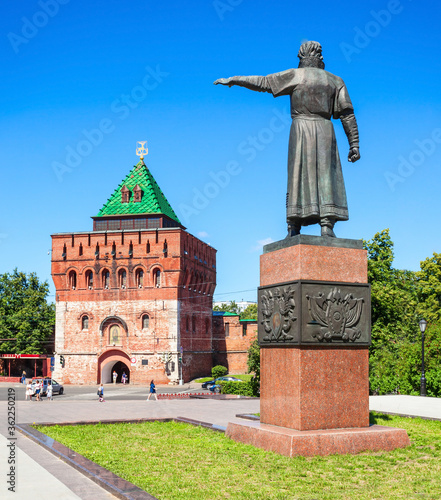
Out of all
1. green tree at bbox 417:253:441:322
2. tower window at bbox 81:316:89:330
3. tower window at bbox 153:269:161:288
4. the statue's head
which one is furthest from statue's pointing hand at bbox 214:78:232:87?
tower window at bbox 81:316:89:330

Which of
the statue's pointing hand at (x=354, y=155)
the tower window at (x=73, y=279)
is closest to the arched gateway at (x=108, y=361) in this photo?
the tower window at (x=73, y=279)

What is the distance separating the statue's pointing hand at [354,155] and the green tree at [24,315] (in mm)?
48471

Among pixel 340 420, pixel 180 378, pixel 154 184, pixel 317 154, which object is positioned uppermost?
pixel 154 184

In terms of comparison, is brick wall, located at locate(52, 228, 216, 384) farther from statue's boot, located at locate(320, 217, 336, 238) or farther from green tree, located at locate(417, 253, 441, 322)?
statue's boot, located at locate(320, 217, 336, 238)

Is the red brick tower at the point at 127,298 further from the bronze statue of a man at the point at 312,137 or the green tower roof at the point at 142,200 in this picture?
the bronze statue of a man at the point at 312,137

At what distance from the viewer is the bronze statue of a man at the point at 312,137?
9984mm

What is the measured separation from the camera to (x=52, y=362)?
49.5 m

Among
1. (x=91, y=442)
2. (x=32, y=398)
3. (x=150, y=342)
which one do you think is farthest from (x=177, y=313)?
(x=91, y=442)

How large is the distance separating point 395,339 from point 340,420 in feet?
85.6

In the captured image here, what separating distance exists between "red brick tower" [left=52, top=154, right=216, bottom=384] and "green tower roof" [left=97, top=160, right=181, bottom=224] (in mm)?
108

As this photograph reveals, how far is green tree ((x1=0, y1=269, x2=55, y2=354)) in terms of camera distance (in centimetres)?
5459

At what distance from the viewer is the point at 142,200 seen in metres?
51.4

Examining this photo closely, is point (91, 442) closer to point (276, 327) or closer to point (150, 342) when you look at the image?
point (276, 327)

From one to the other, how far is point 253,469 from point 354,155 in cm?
545
